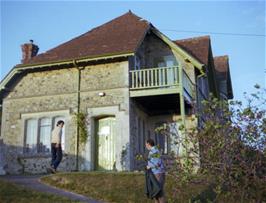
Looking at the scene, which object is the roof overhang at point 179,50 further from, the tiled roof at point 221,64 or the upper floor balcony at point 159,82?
the tiled roof at point 221,64

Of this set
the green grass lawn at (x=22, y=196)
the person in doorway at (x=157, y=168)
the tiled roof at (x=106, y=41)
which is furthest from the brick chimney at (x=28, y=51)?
the person in doorway at (x=157, y=168)

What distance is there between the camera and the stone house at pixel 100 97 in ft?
56.8

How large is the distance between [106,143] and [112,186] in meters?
6.05

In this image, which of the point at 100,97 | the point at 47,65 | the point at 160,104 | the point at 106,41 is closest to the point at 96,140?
the point at 100,97

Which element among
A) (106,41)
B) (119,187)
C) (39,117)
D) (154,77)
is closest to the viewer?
(119,187)

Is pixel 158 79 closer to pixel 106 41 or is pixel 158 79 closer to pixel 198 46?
pixel 106 41

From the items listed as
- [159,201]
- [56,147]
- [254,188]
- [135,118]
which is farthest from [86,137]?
[254,188]

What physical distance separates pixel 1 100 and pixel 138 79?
283 inches

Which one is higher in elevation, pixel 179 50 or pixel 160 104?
pixel 179 50

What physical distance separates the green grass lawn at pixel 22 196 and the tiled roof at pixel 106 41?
26.1 ft

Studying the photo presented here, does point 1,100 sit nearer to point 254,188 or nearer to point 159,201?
point 159,201

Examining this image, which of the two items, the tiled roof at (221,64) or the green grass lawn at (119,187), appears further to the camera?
the tiled roof at (221,64)

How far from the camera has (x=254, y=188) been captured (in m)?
7.78

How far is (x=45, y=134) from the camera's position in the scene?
61.2 ft
